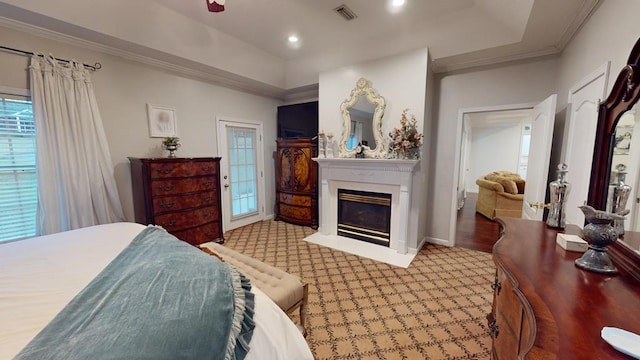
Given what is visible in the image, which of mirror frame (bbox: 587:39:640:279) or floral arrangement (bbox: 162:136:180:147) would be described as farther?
floral arrangement (bbox: 162:136:180:147)

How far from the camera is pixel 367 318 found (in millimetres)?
2070

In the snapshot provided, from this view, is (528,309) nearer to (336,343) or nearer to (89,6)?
(336,343)

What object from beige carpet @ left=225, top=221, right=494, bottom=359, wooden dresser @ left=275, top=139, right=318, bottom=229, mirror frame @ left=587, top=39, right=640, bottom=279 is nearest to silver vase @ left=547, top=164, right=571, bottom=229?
mirror frame @ left=587, top=39, right=640, bottom=279

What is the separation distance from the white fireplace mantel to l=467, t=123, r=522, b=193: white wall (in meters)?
6.92

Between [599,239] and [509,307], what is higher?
[599,239]

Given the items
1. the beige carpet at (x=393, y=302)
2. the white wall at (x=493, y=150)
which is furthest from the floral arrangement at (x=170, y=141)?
the white wall at (x=493, y=150)

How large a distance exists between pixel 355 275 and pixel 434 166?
80.0 inches

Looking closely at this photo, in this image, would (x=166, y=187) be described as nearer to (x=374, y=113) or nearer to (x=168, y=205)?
(x=168, y=205)

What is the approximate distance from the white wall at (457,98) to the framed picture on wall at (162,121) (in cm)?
381

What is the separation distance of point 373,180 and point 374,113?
956 millimetres

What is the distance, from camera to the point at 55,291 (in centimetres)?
110

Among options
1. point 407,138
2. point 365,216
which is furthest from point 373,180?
point 407,138

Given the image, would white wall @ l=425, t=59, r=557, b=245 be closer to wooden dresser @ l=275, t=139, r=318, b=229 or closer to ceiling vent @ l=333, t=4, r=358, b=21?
ceiling vent @ l=333, t=4, r=358, b=21

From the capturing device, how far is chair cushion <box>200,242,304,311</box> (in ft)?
4.99
